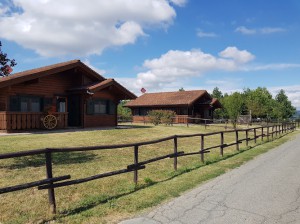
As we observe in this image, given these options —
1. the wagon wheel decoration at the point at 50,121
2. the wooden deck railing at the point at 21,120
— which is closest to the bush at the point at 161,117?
the wooden deck railing at the point at 21,120

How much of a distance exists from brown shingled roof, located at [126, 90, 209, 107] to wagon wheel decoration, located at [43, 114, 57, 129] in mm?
20269

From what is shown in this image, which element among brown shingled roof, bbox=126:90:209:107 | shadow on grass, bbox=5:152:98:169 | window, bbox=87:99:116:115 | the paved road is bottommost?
the paved road

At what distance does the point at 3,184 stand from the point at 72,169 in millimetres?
2153

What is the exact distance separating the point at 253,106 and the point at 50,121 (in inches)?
1897

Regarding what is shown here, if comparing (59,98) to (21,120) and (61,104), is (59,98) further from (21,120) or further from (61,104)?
(21,120)

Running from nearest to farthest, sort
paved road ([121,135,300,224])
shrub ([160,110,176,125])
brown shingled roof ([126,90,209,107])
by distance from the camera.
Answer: paved road ([121,135,300,224])
shrub ([160,110,176,125])
brown shingled roof ([126,90,209,107])

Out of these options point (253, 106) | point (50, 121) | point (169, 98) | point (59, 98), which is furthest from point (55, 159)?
point (253, 106)

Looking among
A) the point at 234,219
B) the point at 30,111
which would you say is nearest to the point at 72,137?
the point at 30,111

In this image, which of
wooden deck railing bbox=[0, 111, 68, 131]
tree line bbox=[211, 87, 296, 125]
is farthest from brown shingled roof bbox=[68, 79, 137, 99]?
tree line bbox=[211, 87, 296, 125]

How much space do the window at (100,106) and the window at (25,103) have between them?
3826 millimetres

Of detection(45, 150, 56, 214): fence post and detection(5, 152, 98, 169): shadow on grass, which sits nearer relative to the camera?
detection(45, 150, 56, 214): fence post

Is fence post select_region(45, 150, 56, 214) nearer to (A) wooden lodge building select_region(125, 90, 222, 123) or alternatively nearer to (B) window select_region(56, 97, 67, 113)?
(B) window select_region(56, 97, 67, 113)

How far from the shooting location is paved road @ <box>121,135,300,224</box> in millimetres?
5348

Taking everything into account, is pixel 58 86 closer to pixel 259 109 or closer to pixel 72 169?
pixel 72 169
